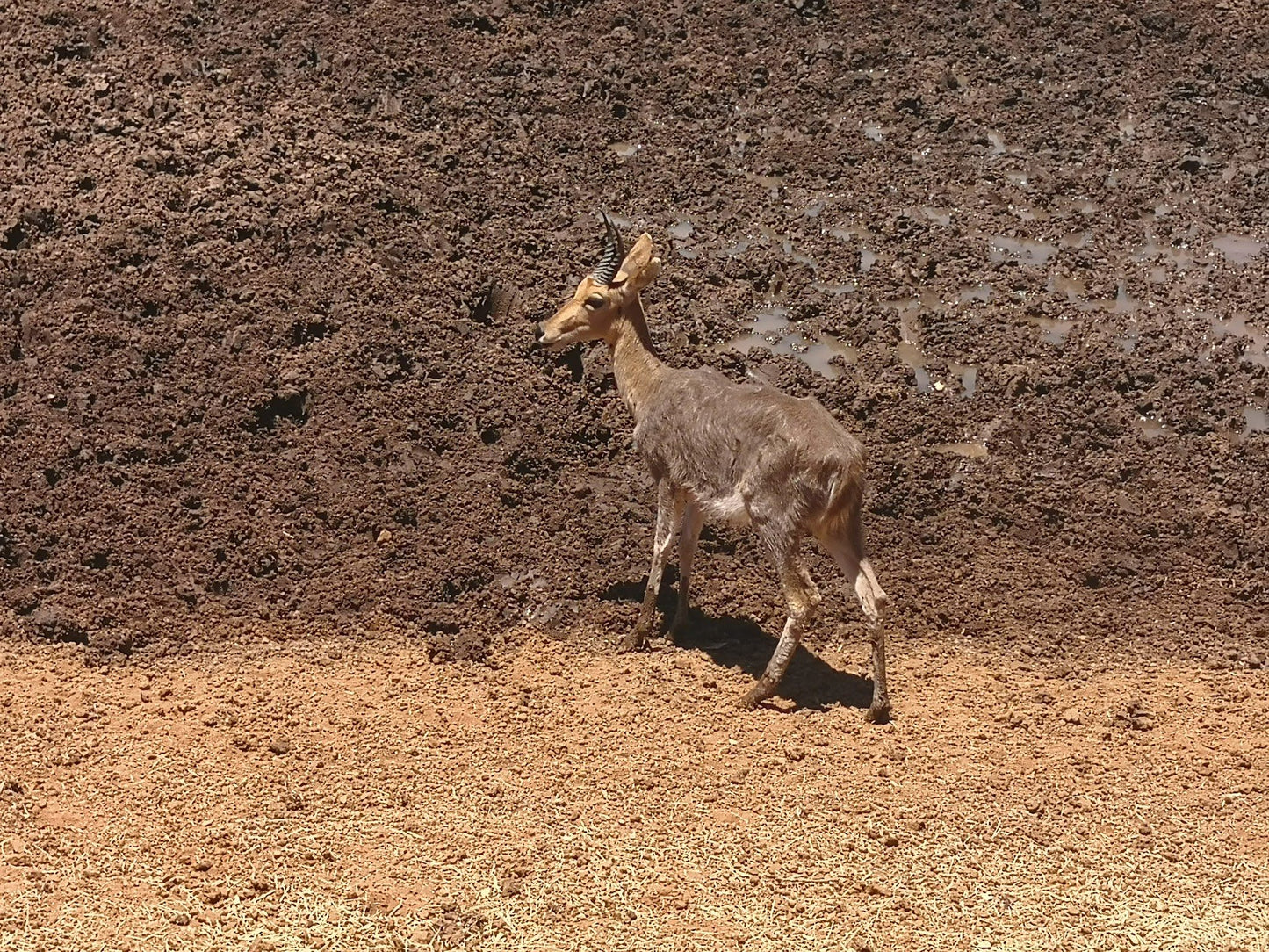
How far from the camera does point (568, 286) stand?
1235 cm

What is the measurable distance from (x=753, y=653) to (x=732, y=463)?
132cm

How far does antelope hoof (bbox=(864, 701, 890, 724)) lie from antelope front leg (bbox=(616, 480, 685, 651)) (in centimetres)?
157

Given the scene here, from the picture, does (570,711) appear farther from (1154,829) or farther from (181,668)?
(1154,829)

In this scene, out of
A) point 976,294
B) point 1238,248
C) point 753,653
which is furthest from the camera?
point 1238,248

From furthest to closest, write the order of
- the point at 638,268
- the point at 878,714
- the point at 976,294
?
the point at 976,294, the point at 638,268, the point at 878,714

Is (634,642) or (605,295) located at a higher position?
(605,295)

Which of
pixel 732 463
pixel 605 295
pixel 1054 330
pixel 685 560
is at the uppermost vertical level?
pixel 605 295

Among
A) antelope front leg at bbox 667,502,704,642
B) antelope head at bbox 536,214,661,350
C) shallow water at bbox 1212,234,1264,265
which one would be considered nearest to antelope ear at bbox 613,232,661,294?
antelope head at bbox 536,214,661,350

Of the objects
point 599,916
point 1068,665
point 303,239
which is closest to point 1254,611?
point 1068,665

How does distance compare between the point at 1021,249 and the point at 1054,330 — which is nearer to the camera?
the point at 1054,330

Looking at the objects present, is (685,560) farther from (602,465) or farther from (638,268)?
(638,268)

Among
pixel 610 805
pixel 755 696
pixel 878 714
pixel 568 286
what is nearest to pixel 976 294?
pixel 568 286

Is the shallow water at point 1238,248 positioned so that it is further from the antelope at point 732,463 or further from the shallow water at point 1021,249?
the antelope at point 732,463

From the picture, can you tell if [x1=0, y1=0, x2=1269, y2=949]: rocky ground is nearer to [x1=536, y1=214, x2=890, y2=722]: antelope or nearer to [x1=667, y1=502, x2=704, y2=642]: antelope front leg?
[x1=667, y1=502, x2=704, y2=642]: antelope front leg
